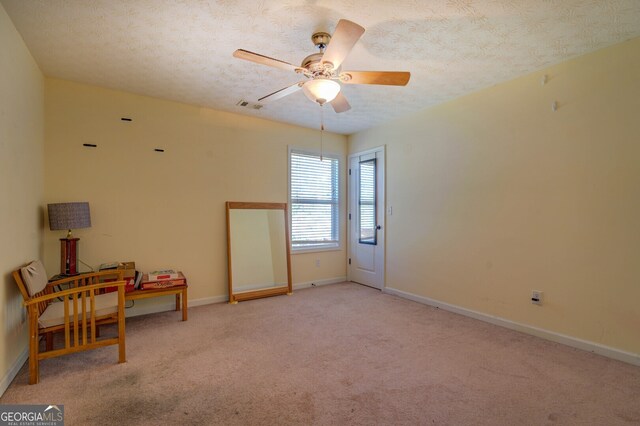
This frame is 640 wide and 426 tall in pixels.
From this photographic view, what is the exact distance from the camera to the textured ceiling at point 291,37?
2090 mm

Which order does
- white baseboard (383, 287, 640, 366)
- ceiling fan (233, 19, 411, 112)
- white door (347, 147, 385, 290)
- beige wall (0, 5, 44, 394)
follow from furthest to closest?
white door (347, 147, 385, 290), white baseboard (383, 287, 640, 366), beige wall (0, 5, 44, 394), ceiling fan (233, 19, 411, 112)

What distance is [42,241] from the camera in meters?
3.13

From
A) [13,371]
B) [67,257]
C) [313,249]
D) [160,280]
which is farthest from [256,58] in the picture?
[313,249]

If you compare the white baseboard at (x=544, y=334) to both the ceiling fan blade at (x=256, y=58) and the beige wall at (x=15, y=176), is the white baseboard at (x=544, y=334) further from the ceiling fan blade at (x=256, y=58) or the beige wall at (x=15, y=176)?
the beige wall at (x=15, y=176)

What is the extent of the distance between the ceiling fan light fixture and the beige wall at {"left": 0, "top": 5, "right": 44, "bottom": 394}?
2069 mm

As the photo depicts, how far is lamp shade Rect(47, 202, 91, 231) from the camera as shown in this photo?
9.73ft

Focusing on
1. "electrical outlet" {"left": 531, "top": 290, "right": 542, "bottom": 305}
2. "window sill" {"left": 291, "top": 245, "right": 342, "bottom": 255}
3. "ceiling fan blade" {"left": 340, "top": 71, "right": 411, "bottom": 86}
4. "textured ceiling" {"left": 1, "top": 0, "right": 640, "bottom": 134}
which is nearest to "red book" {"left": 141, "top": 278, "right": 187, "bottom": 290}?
"window sill" {"left": 291, "top": 245, "right": 342, "bottom": 255}

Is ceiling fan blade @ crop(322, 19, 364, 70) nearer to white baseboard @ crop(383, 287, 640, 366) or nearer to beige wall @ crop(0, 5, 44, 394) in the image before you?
beige wall @ crop(0, 5, 44, 394)

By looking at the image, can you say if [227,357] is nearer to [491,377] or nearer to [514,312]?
[491,377]

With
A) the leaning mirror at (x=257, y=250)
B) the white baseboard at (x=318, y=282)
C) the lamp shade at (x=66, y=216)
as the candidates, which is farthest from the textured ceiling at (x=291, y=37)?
the white baseboard at (x=318, y=282)

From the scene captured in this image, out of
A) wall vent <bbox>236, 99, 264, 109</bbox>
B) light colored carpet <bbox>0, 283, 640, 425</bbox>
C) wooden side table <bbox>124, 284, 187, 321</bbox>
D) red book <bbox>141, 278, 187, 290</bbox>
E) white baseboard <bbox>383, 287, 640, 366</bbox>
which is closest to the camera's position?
light colored carpet <bbox>0, 283, 640, 425</bbox>

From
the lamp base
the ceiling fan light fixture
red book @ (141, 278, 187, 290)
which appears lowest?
red book @ (141, 278, 187, 290)

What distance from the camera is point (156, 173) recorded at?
3.82 meters

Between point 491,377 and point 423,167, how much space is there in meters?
2.61
